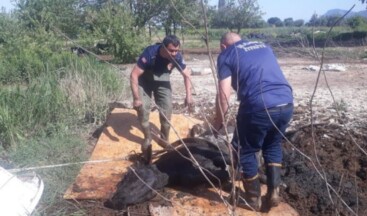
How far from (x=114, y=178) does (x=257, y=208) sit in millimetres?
1656

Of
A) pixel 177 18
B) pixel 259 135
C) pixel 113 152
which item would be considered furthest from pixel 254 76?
pixel 113 152

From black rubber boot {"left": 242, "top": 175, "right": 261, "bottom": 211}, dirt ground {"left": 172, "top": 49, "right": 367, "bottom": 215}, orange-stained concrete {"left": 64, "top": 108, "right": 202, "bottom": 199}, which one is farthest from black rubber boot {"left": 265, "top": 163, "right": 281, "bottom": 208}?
orange-stained concrete {"left": 64, "top": 108, "right": 202, "bottom": 199}

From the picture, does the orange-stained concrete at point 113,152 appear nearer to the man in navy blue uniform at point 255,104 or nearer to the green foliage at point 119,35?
the man in navy blue uniform at point 255,104

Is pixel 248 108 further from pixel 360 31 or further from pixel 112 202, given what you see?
pixel 360 31

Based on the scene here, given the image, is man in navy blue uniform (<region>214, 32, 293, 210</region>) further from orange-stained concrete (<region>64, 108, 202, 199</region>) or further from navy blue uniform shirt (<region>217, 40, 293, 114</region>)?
orange-stained concrete (<region>64, 108, 202, 199</region>)

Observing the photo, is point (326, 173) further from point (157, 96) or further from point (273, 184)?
point (157, 96)

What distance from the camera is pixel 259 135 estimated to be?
13.9 feet

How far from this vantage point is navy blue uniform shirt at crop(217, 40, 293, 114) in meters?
4.10

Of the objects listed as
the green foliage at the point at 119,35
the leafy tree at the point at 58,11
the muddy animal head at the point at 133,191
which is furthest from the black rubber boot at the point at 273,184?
the leafy tree at the point at 58,11

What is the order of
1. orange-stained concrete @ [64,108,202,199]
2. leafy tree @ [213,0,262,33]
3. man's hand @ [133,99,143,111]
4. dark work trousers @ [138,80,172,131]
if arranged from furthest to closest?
dark work trousers @ [138,80,172,131]
man's hand @ [133,99,143,111]
orange-stained concrete @ [64,108,202,199]
leafy tree @ [213,0,262,33]

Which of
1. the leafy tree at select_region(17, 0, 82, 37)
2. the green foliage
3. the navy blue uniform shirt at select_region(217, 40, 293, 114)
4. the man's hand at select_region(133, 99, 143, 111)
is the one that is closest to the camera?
the navy blue uniform shirt at select_region(217, 40, 293, 114)

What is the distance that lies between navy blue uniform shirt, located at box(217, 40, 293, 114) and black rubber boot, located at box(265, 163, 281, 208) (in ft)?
2.11

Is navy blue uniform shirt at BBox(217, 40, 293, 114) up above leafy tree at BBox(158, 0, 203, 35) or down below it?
below

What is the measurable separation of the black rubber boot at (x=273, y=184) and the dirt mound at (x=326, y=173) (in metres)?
0.29
